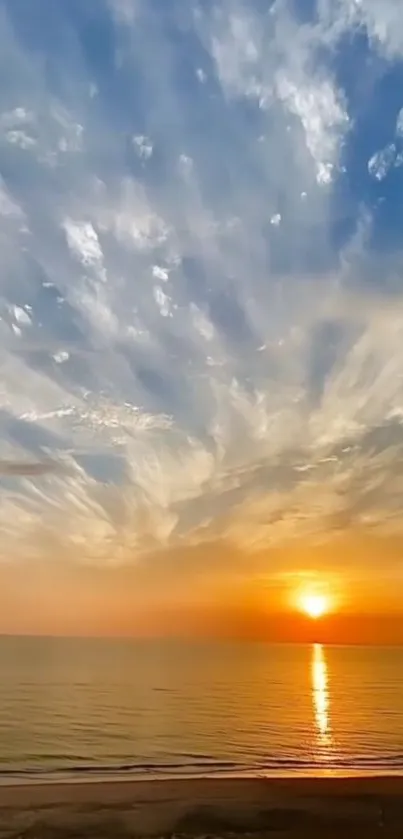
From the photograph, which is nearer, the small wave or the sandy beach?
the sandy beach

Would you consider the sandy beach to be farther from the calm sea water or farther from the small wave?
the calm sea water

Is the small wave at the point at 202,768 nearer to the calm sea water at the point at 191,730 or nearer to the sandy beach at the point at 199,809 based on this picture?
the calm sea water at the point at 191,730

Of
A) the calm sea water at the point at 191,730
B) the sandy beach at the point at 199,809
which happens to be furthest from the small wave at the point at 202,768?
the sandy beach at the point at 199,809

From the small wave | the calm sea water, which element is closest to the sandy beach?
the small wave

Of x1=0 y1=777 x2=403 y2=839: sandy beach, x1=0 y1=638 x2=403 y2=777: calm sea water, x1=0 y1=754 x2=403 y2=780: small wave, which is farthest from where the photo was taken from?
x1=0 y1=638 x2=403 y2=777: calm sea water

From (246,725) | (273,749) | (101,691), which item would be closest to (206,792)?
(273,749)

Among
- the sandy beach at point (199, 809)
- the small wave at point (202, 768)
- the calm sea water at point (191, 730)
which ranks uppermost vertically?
the calm sea water at point (191, 730)

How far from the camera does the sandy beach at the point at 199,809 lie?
53.4ft

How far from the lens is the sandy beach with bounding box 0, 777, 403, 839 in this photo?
1628cm

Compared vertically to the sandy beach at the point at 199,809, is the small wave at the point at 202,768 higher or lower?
higher

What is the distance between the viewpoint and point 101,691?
70.8 metres

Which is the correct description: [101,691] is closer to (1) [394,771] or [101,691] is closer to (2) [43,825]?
(1) [394,771]

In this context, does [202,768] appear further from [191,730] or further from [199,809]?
[191,730]

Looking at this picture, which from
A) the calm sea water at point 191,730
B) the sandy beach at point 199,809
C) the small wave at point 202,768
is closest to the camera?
the sandy beach at point 199,809
